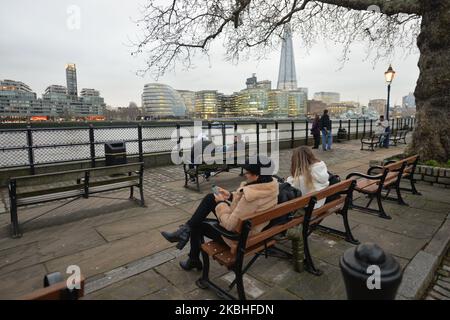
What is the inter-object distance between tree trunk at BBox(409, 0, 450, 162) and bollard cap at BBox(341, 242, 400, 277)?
648 cm

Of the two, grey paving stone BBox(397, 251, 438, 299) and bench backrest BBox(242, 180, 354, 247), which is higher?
bench backrest BBox(242, 180, 354, 247)

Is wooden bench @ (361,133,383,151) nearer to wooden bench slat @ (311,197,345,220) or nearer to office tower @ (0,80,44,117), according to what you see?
wooden bench slat @ (311,197,345,220)

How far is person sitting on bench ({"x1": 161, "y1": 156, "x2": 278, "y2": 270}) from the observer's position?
2.53 m

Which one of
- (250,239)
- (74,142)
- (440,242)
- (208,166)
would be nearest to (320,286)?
(250,239)

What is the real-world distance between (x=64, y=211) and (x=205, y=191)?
2.74 metres

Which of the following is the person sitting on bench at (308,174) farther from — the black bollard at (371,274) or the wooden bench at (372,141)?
the wooden bench at (372,141)

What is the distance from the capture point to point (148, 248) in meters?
3.60

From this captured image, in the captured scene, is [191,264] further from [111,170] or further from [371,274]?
[111,170]

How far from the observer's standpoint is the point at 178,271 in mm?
3014

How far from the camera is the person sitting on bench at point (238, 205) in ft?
8.29

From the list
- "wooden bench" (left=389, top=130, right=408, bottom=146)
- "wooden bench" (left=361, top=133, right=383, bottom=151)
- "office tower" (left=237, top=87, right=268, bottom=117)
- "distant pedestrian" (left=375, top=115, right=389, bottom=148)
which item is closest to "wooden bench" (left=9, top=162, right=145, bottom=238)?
"wooden bench" (left=361, top=133, right=383, bottom=151)
